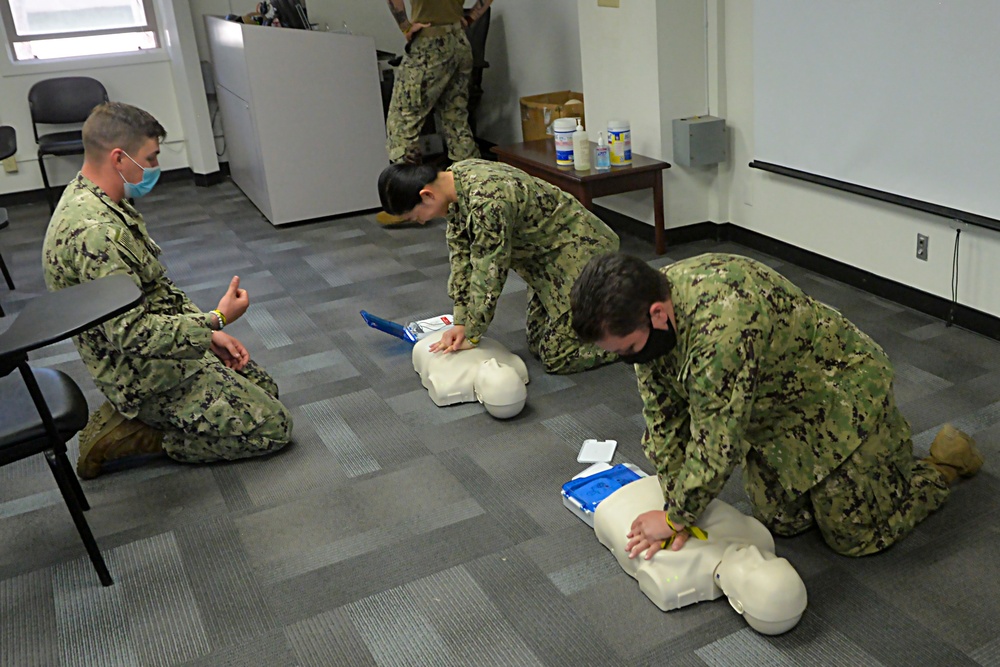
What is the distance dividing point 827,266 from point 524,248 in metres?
1.45

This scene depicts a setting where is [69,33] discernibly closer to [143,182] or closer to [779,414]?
[143,182]

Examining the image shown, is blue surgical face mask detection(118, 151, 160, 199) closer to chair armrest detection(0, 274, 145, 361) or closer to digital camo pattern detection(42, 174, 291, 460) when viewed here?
digital camo pattern detection(42, 174, 291, 460)

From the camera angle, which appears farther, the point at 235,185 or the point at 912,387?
the point at 235,185

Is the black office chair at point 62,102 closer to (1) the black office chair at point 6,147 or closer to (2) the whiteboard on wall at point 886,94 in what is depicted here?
(1) the black office chair at point 6,147

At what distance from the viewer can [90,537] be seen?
2.15 metres

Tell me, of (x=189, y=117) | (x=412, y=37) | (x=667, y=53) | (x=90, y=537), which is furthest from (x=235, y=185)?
(x=90, y=537)

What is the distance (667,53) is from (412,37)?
156 cm

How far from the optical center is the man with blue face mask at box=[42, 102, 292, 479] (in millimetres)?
2352

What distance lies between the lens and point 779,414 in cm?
189

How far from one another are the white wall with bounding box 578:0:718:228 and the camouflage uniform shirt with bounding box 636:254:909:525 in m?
2.32

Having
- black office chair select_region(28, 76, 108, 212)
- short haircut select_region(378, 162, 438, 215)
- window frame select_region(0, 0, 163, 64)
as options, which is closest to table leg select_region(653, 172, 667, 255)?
short haircut select_region(378, 162, 438, 215)

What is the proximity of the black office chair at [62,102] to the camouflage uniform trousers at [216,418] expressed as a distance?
3.90 meters

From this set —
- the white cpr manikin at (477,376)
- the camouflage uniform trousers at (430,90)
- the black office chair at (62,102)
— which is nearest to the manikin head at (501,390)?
the white cpr manikin at (477,376)

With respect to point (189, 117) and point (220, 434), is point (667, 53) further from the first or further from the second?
point (189, 117)
